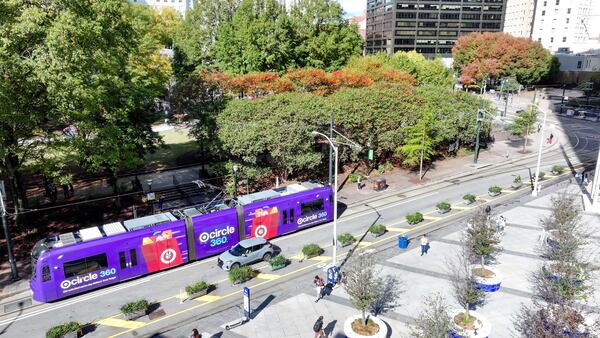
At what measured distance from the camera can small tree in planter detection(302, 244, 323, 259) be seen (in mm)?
29625

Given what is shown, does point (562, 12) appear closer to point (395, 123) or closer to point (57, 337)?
point (395, 123)

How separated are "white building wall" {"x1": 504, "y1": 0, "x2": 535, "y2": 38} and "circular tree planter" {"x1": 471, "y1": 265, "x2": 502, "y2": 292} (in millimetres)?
133002

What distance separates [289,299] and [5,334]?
14.8m

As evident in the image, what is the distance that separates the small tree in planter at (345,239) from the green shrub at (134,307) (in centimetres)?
1402

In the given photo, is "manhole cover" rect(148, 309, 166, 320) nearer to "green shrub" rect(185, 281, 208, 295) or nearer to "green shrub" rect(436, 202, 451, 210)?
"green shrub" rect(185, 281, 208, 295)

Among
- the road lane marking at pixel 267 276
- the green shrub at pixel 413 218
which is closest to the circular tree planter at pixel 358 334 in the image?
the road lane marking at pixel 267 276

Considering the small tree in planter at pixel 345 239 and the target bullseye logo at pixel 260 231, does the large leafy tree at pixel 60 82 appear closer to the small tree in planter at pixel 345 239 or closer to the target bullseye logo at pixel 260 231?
the target bullseye logo at pixel 260 231

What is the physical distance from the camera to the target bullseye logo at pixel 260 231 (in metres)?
31.7

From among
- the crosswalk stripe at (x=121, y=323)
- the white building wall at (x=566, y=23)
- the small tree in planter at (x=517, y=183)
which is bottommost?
the crosswalk stripe at (x=121, y=323)

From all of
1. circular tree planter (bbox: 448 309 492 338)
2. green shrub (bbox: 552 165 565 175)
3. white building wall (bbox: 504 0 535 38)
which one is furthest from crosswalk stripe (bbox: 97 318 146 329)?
white building wall (bbox: 504 0 535 38)

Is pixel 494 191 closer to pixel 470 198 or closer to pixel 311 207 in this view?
pixel 470 198

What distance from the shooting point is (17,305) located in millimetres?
25203

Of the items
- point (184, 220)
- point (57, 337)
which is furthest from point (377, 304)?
point (57, 337)

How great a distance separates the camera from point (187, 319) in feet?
76.0
